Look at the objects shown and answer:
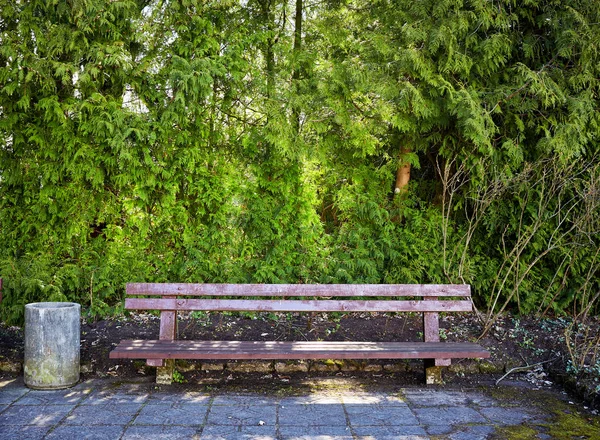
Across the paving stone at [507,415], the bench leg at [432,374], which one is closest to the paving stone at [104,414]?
the bench leg at [432,374]

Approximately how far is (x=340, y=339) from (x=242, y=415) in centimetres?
204

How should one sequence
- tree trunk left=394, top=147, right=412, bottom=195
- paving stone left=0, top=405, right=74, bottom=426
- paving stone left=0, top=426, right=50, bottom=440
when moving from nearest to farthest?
paving stone left=0, top=426, right=50, bottom=440 < paving stone left=0, top=405, right=74, bottom=426 < tree trunk left=394, top=147, right=412, bottom=195

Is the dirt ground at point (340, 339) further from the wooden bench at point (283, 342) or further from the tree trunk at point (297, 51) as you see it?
the tree trunk at point (297, 51)

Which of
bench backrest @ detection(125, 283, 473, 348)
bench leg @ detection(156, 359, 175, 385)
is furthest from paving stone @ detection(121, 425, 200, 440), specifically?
bench backrest @ detection(125, 283, 473, 348)

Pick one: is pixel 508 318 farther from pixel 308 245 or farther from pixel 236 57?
pixel 236 57

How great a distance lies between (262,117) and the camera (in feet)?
22.5

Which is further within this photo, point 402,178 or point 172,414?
point 402,178

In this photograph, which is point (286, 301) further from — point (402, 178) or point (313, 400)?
point (402, 178)

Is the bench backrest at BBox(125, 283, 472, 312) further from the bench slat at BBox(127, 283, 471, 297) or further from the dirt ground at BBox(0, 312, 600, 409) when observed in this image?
the dirt ground at BBox(0, 312, 600, 409)

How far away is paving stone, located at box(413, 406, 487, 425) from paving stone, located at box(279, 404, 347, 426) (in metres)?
0.61

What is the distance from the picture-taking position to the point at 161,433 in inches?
149

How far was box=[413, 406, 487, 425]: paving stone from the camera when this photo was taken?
4.11 meters

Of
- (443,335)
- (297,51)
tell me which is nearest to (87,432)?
(443,335)

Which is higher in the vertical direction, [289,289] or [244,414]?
[289,289]
